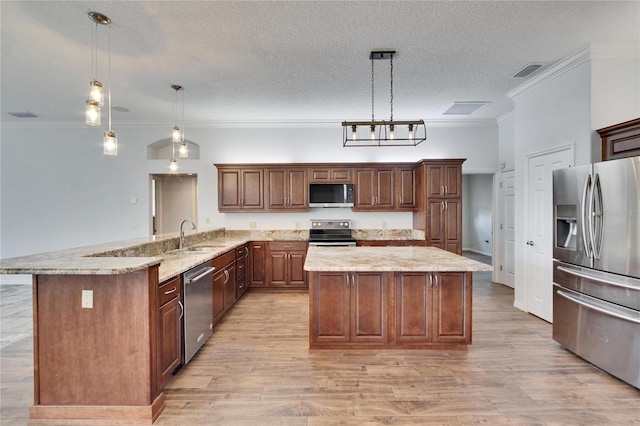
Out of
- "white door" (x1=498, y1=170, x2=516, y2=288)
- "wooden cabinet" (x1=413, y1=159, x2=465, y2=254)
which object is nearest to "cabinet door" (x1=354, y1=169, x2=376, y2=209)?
"wooden cabinet" (x1=413, y1=159, x2=465, y2=254)

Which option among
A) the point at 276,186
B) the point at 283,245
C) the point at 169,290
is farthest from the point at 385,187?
the point at 169,290

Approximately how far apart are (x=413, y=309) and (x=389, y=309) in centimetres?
23

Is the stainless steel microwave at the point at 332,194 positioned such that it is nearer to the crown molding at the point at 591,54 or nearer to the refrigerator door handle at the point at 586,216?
the crown molding at the point at 591,54

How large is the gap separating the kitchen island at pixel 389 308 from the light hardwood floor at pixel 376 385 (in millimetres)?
131

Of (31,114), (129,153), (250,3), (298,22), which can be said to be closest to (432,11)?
(298,22)

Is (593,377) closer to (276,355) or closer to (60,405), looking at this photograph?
(276,355)

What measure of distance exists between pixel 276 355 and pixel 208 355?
64 centimetres

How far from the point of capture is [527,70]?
3.62m

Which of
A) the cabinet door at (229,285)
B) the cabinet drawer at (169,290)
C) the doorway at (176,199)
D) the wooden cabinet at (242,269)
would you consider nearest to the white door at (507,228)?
the wooden cabinet at (242,269)

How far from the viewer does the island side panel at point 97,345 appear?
6.54ft

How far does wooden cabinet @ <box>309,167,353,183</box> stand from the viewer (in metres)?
5.45

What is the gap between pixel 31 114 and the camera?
17.0 feet

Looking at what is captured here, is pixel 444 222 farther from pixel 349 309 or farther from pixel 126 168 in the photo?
pixel 126 168

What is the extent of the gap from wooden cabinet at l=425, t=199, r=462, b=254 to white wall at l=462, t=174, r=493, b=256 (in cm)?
433
